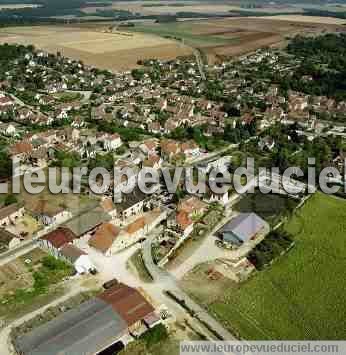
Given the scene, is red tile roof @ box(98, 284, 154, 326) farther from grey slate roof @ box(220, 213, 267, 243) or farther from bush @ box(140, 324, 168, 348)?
grey slate roof @ box(220, 213, 267, 243)

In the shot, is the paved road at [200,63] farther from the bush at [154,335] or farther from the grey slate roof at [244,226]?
the bush at [154,335]

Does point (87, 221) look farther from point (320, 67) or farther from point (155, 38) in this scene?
point (155, 38)

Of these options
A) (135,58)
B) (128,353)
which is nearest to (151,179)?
(128,353)

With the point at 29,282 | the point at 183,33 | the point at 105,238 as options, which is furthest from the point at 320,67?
the point at 29,282

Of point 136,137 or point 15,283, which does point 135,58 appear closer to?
point 136,137

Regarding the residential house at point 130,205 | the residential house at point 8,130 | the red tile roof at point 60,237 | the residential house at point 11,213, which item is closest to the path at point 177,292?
the residential house at point 130,205
